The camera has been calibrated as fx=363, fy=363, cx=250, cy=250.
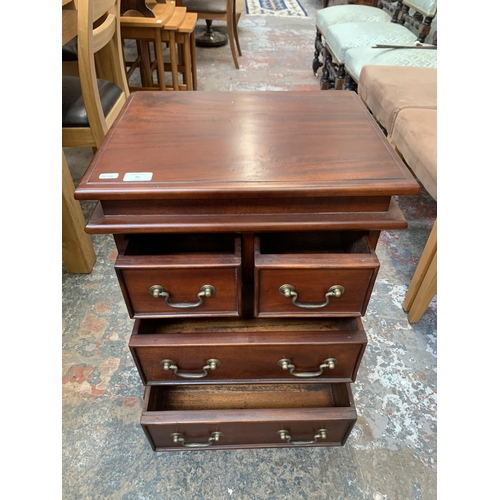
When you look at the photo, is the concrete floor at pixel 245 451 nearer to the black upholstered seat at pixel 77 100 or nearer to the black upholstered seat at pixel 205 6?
the black upholstered seat at pixel 77 100

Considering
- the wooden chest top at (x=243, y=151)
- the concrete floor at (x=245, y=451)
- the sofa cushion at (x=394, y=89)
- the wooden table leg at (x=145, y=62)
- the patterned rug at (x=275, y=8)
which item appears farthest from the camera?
the patterned rug at (x=275, y=8)

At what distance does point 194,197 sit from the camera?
545mm

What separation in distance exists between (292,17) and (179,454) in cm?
489

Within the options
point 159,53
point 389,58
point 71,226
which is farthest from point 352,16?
point 71,226

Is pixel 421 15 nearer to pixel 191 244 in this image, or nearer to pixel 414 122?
pixel 414 122

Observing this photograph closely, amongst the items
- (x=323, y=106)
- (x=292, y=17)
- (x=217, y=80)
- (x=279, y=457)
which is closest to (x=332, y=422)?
(x=279, y=457)

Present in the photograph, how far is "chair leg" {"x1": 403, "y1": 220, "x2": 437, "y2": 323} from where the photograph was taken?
39.8 inches

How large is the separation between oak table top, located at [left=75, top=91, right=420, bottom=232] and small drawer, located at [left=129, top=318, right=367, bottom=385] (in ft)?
0.77

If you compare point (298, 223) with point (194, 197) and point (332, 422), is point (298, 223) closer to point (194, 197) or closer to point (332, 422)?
point (194, 197)

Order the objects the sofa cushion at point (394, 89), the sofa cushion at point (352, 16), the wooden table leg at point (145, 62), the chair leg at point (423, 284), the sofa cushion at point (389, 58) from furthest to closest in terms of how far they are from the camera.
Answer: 1. the sofa cushion at point (352, 16)
2. the wooden table leg at point (145, 62)
3. the sofa cushion at point (389, 58)
4. the sofa cushion at point (394, 89)
5. the chair leg at point (423, 284)

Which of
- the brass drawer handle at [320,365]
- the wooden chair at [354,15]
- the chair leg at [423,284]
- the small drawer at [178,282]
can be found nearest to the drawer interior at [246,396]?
the brass drawer handle at [320,365]

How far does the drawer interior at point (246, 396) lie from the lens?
2.70 ft

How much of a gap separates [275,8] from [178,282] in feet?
17.3

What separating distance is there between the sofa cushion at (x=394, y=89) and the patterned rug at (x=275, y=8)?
11.6 ft
